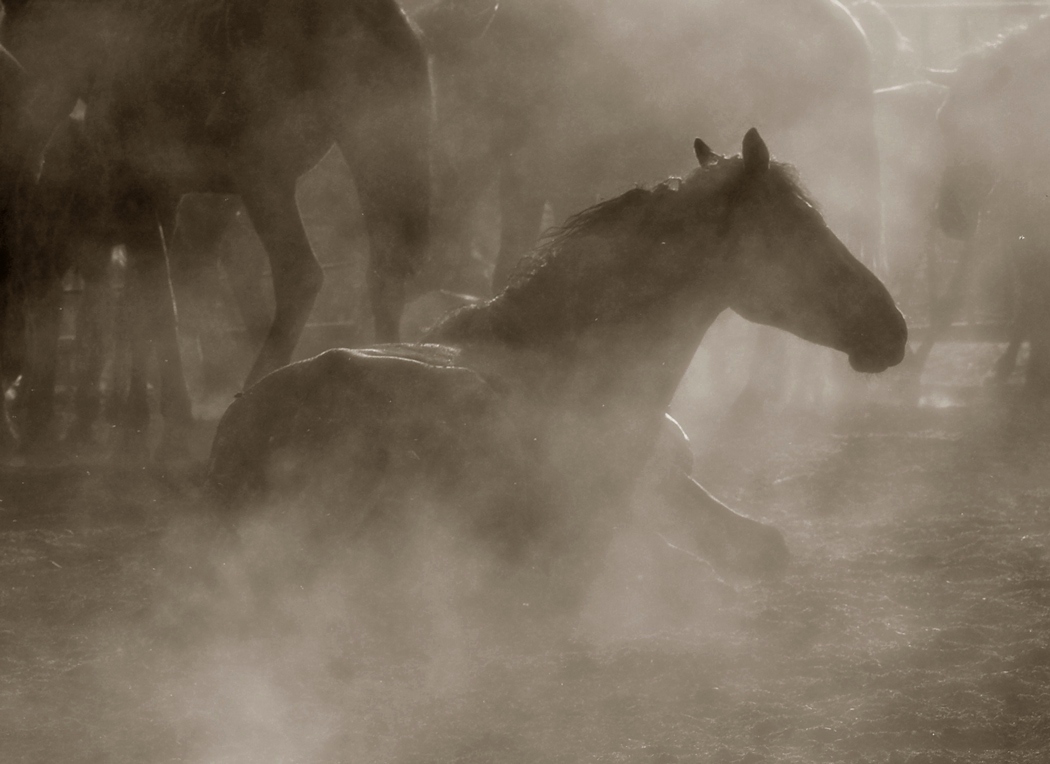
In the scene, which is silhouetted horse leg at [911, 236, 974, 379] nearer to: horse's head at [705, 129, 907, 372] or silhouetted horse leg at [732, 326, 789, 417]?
silhouetted horse leg at [732, 326, 789, 417]

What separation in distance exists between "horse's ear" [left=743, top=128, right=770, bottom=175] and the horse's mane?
0.10ft

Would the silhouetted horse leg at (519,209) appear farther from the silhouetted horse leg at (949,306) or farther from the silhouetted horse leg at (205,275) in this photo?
the silhouetted horse leg at (949,306)

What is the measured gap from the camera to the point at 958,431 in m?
5.28

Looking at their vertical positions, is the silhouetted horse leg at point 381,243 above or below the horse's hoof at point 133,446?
above

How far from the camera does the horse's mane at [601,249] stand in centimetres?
293

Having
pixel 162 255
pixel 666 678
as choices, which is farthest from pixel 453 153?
pixel 666 678

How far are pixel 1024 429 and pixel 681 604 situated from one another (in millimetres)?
2790

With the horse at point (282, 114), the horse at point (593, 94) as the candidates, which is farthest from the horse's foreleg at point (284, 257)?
the horse at point (593, 94)

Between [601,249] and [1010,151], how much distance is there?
4649 millimetres

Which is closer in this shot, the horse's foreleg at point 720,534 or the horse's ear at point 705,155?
the horse's ear at point 705,155

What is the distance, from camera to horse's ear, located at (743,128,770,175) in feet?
9.46

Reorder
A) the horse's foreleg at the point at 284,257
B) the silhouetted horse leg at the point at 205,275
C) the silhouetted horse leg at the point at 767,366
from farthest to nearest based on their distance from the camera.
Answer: the silhouetted horse leg at the point at 767,366 → the silhouetted horse leg at the point at 205,275 → the horse's foreleg at the point at 284,257

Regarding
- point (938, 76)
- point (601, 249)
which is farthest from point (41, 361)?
point (938, 76)

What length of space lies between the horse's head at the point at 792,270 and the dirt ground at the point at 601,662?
22.6 inches
